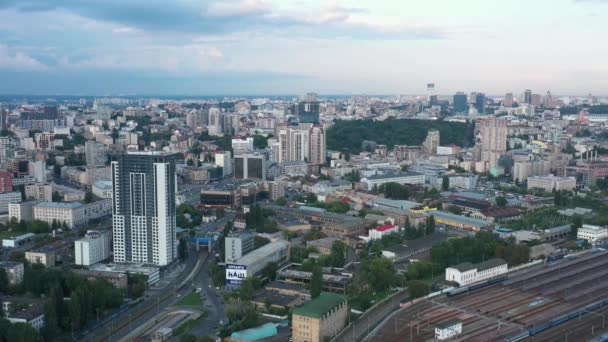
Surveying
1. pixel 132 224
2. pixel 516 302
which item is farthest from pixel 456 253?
pixel 132 224

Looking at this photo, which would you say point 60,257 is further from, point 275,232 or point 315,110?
point 315,110

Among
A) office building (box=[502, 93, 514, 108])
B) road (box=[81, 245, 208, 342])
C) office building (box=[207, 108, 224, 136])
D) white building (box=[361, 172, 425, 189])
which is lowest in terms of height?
road (box=[81, 245, 208, 342])

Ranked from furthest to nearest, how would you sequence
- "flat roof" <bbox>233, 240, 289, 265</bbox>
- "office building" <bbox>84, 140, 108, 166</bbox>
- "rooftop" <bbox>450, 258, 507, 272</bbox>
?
"office building" <bbox>84, 140, 108, 166</bbox>, "flat roof" <bbox>233, 240, 289, 265</bbox>, "rooftop" <bbox>450, 258, 507, 272</bbox>

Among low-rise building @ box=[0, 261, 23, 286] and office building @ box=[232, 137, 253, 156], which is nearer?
low-rise building @ box=[0, 261, 23, 286]

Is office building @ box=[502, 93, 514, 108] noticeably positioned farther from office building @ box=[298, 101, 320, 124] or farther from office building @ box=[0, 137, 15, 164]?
office building @ box=[0, 137, 15, 164]

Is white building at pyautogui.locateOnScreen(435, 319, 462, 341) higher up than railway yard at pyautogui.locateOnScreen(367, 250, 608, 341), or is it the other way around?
white building at pyautogui.locateOnScreen(435, 319, 462, 341)

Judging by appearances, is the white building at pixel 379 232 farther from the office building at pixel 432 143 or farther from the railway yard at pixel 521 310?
the office building at pixel 432 143

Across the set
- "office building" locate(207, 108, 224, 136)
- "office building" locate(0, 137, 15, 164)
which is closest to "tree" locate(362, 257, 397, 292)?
"office building" locate(0, 137, 15, 164)

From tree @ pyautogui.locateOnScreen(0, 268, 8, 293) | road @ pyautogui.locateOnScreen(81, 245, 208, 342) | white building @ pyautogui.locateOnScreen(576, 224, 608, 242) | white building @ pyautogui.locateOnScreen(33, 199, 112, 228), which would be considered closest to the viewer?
road @ pyautogui.locateOnScreen(81, 245, 208, 342)
